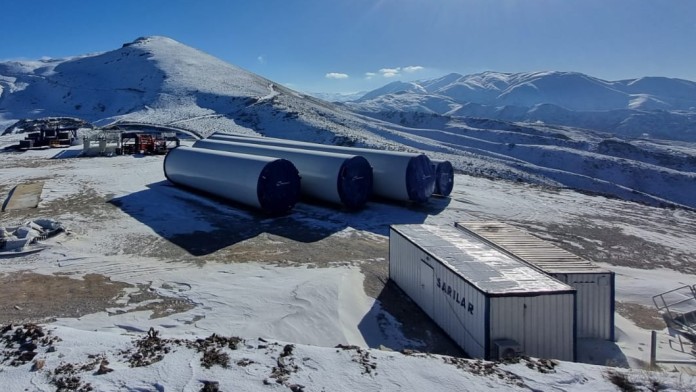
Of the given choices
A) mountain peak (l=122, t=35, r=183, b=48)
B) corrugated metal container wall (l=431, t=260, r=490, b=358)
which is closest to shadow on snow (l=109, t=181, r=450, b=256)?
corrugated metal container wall (l=431, t=260, r=490, b=358)

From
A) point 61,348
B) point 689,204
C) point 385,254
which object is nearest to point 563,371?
point 61,348

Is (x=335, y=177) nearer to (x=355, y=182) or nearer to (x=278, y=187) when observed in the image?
(x=355, y=182)

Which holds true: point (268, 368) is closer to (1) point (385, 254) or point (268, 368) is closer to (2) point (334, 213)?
(1) point (385, 254)

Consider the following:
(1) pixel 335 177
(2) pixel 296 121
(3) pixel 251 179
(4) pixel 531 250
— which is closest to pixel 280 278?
(4) pixel 531 250

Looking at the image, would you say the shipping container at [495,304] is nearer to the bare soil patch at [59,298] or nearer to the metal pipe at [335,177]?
the bare soil patch at [59,298]

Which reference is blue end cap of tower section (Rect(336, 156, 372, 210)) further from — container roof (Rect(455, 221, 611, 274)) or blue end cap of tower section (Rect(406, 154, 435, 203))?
container roof (Rect(455, 221, 611, 274))

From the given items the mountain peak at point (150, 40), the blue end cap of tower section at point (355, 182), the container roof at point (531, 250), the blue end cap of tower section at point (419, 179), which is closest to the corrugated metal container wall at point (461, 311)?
the container roof at point (531, 250)
